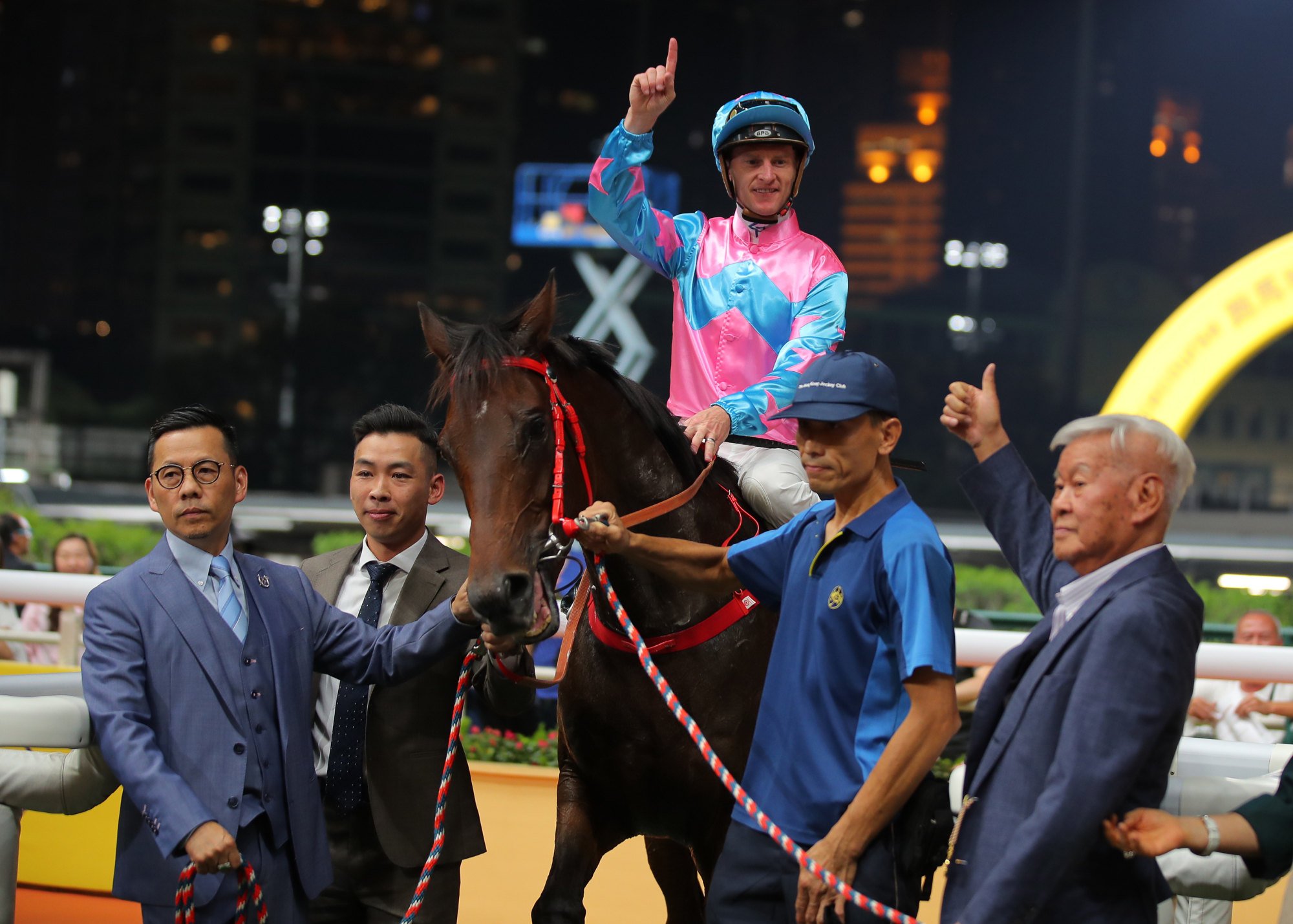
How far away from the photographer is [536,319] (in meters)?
2.34

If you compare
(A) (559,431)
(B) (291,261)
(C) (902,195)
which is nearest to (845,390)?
(A) (559,431)

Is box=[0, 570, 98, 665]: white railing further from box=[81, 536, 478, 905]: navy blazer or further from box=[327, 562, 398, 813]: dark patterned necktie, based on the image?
box=[81, 536, 478, 905]: navy blazer

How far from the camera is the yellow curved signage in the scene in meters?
7.84

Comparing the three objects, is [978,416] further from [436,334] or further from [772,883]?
[436,334]

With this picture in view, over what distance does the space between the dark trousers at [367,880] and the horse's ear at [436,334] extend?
3.09 feet

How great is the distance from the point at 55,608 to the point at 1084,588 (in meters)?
5.20

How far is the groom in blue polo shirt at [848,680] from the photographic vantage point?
5.93ft

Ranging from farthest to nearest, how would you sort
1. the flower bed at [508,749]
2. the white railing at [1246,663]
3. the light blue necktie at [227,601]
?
the flower bed at [508,749]
the white railing at [1246,663]
the light blue necktie at [227,601]

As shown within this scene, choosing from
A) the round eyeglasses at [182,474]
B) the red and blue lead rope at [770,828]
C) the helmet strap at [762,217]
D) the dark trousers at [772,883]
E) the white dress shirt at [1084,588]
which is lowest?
the dark trousers at [772,883]

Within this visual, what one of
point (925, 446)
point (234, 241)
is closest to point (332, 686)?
Result: point (925, 446)

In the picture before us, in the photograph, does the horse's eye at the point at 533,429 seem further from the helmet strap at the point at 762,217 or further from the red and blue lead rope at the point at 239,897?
the helmet strap at the point at 762,217

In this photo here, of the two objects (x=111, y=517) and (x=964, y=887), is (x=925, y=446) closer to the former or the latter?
(x=111, y=517)

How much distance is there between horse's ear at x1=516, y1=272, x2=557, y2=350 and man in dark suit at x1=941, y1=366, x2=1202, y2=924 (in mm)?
957

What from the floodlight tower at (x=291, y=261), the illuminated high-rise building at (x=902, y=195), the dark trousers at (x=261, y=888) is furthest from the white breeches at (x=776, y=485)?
the floodlight tower at (x=291, y=261)
